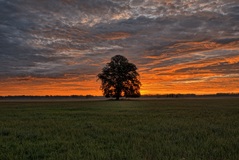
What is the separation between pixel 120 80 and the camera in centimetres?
8806

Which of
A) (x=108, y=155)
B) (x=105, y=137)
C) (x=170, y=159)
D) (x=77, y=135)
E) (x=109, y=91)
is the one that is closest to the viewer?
(x=170, y=159)

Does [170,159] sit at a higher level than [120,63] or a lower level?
lower

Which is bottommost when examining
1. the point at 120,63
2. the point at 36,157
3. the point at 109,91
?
the point at 36,157

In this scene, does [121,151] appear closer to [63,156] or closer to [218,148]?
[63,156]

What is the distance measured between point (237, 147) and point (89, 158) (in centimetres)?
581

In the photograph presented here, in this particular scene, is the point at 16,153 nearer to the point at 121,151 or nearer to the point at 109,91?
the point at 121,151

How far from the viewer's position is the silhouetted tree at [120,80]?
8819cm

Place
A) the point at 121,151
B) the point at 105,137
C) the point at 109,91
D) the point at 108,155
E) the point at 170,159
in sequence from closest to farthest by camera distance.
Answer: the point at 170,159, the point at 108,155, the point at 121,151, the point at 105,137, the point at 109,91

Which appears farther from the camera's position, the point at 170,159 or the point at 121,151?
the point at 121,151

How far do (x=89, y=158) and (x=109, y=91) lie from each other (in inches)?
3154

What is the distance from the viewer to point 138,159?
8.41 meters

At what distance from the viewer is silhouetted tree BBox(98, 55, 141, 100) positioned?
289 ft

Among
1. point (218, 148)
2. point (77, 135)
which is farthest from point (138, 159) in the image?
point (77, 135)

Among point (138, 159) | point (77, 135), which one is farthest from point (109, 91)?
point (138, 159)
